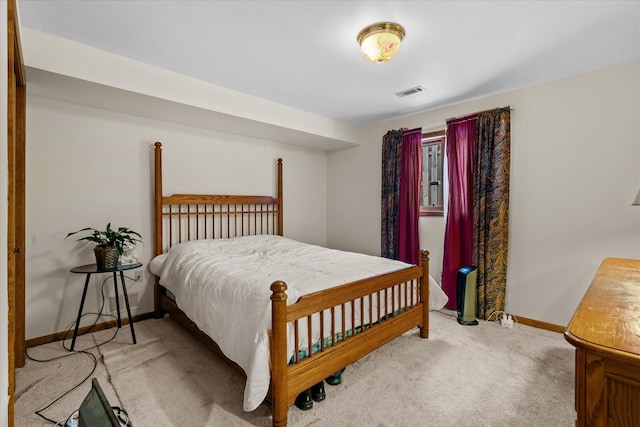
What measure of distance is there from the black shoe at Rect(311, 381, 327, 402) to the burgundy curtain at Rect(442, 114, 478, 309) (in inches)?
84.8

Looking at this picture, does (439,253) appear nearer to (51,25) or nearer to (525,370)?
(525,370)

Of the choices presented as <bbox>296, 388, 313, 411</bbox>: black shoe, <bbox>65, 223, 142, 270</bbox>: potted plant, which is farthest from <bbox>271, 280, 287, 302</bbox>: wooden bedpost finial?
<bbox>65, 223, 142, 270</bbox>: potted plant

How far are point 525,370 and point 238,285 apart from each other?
216 cm

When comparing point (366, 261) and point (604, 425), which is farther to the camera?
point (366, 261)

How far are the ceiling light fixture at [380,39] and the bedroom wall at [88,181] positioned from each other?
2.26 metres

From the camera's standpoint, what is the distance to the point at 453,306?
3.42m

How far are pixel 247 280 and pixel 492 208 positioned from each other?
2594mm

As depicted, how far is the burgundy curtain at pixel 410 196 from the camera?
12.4 feet

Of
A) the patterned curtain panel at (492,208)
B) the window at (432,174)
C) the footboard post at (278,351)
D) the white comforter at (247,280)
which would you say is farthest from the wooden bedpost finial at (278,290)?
the window at (432,174)

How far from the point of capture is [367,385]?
1968mm

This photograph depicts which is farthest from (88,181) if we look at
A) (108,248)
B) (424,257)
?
(424,257)

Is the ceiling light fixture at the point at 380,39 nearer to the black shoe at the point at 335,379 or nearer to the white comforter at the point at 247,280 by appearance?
the white comforter at the point at 247,280

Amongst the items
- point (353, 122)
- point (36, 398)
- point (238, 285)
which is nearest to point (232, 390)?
point (238, 285)

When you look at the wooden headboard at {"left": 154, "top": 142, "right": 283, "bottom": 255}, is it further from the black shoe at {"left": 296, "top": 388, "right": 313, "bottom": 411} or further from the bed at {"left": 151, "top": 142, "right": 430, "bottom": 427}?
the black shoe at {"left": 296, "top": 388, "right": 313, "bottom": 411}
